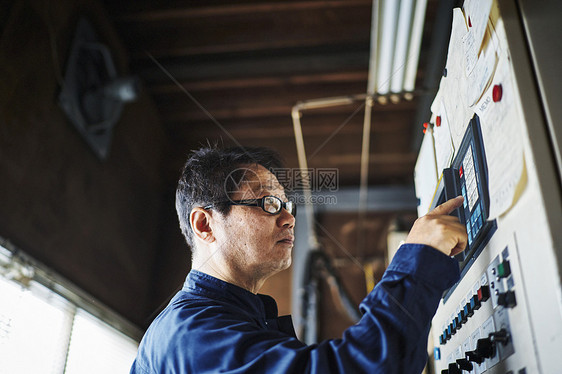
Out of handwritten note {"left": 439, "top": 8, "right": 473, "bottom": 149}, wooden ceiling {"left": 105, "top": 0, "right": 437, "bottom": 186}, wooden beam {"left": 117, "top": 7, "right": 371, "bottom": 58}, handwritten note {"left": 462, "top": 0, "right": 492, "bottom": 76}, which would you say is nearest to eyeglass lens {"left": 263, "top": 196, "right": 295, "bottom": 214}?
handwritten note {"left": 439, "top": 8, "right": 473, "bottom": 149}

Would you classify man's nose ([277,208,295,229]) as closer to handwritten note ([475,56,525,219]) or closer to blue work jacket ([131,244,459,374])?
blue work jacket ([131,244,459,374])

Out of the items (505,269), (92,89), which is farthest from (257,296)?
(92,89)

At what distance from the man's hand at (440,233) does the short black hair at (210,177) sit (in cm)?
54

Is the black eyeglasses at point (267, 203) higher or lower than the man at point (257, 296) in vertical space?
higher

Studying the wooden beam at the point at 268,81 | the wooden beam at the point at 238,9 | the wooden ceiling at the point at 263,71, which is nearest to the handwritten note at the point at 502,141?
the wooden ceiling at the point at 263,71

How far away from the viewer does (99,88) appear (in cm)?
295

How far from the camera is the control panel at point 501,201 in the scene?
71 cm

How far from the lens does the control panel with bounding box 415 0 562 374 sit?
2.33ft

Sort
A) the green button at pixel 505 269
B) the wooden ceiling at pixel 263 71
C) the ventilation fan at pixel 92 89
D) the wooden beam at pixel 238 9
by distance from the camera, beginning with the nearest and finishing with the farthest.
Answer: the green button at pixel 505 269
the ventilation fan at pixel 92 89
the wooden beam at pixel 238 9
the wooden ceiling at pixel 263 71

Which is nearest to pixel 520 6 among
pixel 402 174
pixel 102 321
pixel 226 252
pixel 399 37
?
pixel 226 252

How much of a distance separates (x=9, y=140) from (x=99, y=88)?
2.54 feet

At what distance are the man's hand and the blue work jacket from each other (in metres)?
0.02

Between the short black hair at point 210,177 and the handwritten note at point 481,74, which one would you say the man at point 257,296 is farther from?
the handwritten note at point 481,74

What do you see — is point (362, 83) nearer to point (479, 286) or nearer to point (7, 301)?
point (7, 301)
